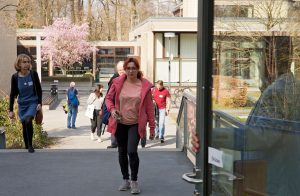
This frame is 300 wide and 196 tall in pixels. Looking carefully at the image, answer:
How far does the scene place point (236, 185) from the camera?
2457 mm

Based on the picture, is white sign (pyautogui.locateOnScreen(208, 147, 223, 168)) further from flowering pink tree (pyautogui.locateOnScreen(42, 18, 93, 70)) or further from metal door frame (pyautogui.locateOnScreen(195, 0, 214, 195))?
flowering pink tree (pyautogui.locateOnScreen(42, 18, 93, 70))

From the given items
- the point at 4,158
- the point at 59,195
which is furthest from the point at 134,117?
the point at 4,158

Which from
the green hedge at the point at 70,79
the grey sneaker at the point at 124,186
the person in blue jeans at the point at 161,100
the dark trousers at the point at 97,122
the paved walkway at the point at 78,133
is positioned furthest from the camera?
the green hedge at the point at 70,79

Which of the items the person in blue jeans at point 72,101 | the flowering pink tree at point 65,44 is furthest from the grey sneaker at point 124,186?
the flowering pink tree at point 65,44

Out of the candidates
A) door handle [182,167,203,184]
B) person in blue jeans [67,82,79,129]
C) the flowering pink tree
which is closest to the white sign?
door handle [182,167,203,184]

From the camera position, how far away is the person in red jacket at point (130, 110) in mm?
5559

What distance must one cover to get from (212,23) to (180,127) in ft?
24.7

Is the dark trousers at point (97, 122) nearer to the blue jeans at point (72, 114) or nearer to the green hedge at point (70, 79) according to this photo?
the blue jeans at point (72, 114)

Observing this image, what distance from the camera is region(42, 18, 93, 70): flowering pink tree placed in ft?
153

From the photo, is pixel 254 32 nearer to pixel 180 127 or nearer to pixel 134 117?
pixel 134 117

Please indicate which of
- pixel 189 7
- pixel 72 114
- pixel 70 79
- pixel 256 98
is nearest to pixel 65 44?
pixel 70 79

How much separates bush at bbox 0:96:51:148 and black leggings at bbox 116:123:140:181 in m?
7.36

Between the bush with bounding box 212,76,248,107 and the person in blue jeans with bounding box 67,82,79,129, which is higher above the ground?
the bush with bounding box 212,76,248,107

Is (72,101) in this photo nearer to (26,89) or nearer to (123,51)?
(26,89)
